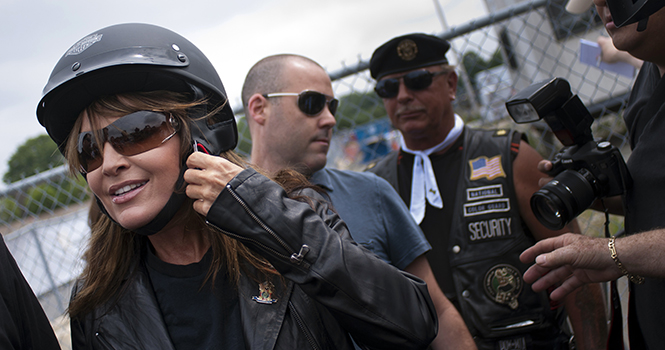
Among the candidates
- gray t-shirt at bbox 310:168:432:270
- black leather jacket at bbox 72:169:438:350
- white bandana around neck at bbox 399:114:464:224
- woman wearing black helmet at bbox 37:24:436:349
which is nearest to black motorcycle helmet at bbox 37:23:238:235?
woman wearing black helmet at bbox 37:24:436:349

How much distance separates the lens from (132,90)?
151 cm

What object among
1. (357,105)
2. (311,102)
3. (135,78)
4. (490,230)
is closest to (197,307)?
(135,78)

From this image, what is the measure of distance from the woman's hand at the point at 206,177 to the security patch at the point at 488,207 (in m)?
1.48

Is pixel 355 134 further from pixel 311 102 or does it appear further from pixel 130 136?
pixel 130 136

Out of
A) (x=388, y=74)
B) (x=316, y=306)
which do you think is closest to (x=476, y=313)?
(x=316, y=306)

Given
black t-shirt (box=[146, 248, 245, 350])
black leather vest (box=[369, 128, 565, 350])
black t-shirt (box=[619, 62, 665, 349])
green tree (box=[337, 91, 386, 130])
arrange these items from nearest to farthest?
black t-shirt (box=[146, 248, 245, 350]), black t-shirt (box=[619, 62, 665, 349]), black leather vest (box=[369, 128, 565, 350]), green tree (box=[337, 91, 386, 130])

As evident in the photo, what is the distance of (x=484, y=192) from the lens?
2.41 m

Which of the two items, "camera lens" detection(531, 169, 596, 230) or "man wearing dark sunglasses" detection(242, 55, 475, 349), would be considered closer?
"camera lens" detection(531, 169, 596, 230)

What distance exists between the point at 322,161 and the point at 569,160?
111cm

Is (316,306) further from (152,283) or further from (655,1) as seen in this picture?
(655,1)

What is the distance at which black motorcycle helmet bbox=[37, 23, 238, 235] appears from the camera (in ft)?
4.82

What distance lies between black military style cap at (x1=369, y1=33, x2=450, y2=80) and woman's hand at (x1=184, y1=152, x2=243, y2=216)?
166cm

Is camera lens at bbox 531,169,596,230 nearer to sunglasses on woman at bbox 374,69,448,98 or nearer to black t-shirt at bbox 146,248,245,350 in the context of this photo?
sunglasses on woman at bbox 374,69,448,98

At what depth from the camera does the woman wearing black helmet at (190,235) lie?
1.23 metres
